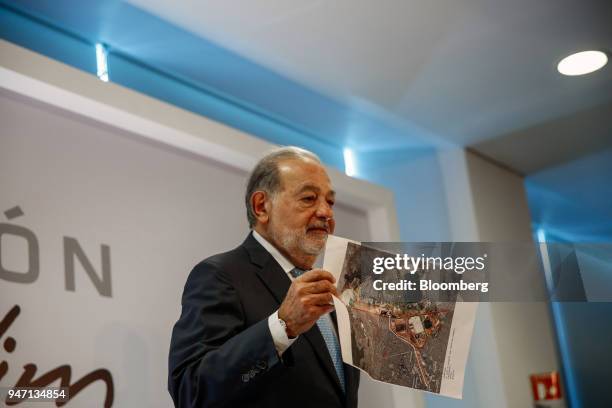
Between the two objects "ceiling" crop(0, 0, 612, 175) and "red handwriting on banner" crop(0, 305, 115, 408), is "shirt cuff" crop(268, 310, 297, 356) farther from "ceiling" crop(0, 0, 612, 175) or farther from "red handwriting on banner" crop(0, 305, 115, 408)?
"ceiling" crop(0, 0, 612, 175)

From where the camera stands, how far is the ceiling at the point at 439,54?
9.40 ft

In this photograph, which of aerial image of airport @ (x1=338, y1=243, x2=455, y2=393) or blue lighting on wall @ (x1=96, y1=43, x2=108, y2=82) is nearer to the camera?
aerial image of airport @ (x1=338, y1=243, x2=455, y2=393)

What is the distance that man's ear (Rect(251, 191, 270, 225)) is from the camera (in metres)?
2.01

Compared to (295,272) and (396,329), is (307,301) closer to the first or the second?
(396,329)

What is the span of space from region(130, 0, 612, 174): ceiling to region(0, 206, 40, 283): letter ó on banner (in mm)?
948

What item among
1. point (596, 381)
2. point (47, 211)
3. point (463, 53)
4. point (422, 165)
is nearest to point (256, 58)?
point (463, 53)

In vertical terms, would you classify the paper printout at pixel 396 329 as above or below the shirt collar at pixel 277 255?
below

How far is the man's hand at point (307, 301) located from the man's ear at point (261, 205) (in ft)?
1.90

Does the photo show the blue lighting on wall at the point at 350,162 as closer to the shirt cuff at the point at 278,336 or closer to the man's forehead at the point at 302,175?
the man's forehead at the point at 302,175

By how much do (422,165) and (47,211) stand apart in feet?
8.08

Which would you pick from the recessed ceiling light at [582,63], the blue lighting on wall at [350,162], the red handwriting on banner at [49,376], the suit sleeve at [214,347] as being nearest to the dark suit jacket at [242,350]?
the suit sleeve at [214,347]

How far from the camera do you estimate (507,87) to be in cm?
358

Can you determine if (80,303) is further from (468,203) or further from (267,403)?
(468,203)

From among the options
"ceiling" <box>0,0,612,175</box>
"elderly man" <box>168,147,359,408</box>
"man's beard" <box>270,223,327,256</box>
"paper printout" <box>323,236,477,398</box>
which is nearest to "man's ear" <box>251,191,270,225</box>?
"elderly man" <box>168,147,359,408</box>
